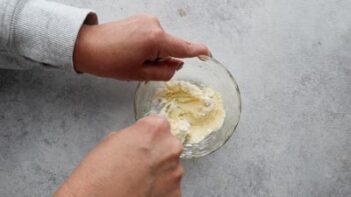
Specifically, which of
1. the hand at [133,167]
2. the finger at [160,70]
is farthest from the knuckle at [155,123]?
the finger at [160,70]

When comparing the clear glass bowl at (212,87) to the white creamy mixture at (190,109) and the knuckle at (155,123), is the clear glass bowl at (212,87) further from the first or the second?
the knuckle at (155,123)

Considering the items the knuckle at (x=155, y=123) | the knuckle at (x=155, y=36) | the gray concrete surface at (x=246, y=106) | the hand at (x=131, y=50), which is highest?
the knuckle at (x=155, y=36)

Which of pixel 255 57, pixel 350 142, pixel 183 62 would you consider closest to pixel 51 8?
pixel 183 62

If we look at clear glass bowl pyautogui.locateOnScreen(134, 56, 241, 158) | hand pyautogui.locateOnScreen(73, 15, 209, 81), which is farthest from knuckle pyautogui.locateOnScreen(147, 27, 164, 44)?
clear glass bowl pyautogui.locateOnScreen(134, 56, 241, 158)

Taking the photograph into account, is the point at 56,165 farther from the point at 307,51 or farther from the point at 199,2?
the point at 307,51

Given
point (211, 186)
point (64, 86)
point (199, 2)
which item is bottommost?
point (211, 186)

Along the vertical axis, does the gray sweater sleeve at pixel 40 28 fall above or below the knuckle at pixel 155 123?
above

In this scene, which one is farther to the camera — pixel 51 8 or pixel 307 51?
pixel 307 51

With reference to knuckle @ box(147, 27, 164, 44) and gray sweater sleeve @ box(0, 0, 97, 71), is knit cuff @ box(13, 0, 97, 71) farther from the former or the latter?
knuckle @ box(147, 27, 164, 44)
